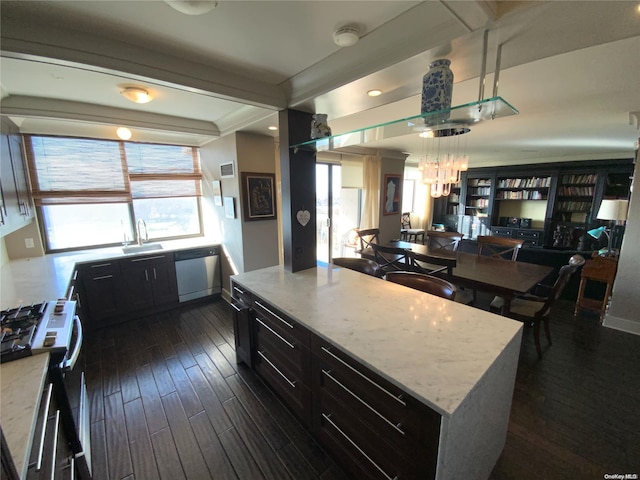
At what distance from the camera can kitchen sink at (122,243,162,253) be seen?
11.3ft

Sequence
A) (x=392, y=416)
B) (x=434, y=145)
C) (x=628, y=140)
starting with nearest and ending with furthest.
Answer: (x=392, y=416), (x=628, y=140), (x=434, y=145)

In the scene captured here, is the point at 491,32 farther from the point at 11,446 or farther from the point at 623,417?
the point at 623,417

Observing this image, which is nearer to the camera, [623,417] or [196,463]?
[196,463]

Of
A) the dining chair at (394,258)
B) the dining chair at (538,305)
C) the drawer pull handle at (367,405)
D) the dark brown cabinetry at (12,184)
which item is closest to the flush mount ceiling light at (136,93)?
the dark brown cabinetry at (12,184)

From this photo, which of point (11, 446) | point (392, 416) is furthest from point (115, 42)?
point (392, 416)

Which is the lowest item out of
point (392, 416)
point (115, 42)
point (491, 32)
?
point (392, 416)

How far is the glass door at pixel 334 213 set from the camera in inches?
182

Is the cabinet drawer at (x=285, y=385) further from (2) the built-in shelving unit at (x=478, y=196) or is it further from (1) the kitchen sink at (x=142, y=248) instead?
(2) the built-in shelving unit at (x=478, y=196)

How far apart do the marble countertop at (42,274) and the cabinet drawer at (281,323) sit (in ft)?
4.97

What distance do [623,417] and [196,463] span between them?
2892mm

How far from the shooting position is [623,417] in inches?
73.2

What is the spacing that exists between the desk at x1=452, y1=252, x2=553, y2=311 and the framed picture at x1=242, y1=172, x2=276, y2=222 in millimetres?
2319

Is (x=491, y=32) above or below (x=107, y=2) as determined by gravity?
below

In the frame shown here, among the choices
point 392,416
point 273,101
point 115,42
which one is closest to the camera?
point 392,416
